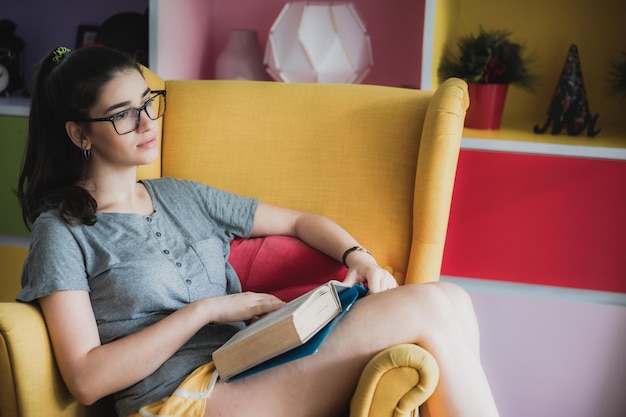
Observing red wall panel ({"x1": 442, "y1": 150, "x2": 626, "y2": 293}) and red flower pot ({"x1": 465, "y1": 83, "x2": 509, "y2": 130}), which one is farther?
red flower pot ({"x1": 465, "y1": 83, "x2": 509, "y2": 130})

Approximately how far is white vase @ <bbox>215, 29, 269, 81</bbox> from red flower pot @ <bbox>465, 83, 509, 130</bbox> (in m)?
0.66

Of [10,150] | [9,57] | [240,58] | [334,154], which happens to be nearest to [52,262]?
[334,154]

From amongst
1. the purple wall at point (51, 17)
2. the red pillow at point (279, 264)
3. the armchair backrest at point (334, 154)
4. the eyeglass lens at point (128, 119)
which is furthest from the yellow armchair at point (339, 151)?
the purple wall at point (51, 17)

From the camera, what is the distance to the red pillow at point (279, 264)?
1.50 metres

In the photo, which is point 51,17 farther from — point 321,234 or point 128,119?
point 321,234

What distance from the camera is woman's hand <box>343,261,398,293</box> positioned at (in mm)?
1322

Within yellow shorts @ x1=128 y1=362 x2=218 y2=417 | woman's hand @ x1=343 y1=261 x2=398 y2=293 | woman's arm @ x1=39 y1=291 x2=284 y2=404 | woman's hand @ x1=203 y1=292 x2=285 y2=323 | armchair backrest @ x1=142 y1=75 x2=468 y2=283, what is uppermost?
armchair backrest @ x1=142 y1=75 x2=468 y2=283

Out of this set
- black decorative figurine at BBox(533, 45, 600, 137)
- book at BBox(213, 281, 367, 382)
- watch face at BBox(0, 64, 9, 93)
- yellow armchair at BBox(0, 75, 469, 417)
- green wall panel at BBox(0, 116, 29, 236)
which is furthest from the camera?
watch face at BBox(0, 64, 9, 93)

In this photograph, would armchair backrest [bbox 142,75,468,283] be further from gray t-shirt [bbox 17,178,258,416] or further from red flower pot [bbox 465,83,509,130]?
red flower pot [bbox 465,83,509,130]

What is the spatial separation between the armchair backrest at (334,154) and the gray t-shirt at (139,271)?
0.22 meters

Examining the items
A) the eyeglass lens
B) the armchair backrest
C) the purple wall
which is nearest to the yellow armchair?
the armchair backrest

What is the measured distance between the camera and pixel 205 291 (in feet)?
4.54

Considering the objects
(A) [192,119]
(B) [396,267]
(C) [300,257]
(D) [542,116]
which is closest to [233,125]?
(A) [192,119]

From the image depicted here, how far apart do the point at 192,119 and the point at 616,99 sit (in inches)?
46.9
